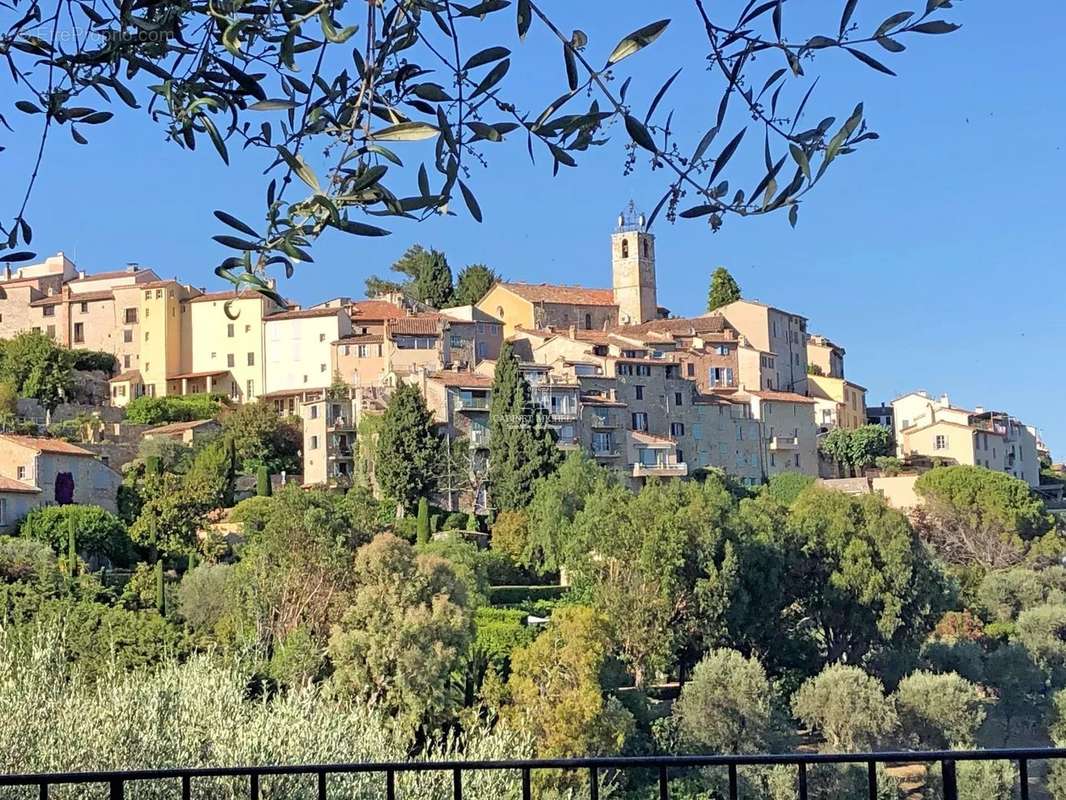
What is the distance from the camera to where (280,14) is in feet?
12.7

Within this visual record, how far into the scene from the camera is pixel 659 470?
61688mm

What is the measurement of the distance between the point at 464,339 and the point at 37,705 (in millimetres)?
46938

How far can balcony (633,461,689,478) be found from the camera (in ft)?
202

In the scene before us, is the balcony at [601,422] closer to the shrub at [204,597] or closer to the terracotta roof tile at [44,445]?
the terracotta roof tile at [44,445]

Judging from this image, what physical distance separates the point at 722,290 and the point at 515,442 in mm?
30692

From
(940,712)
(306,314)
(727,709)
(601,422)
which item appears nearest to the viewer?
(727,709)

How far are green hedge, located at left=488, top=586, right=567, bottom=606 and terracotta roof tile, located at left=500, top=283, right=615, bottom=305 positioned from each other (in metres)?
29.7

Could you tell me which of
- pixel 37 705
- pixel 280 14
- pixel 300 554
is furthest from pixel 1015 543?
pixel 280 14

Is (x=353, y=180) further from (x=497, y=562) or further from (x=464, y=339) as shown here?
(x=464, y=339)

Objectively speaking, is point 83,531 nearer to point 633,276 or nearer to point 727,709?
point 727,709

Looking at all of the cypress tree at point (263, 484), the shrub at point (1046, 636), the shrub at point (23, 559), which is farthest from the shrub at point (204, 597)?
the shrub at point (1046, 636)

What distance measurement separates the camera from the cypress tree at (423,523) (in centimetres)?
4825

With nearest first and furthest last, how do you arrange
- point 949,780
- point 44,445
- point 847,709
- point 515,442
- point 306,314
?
point 949,780, point 847,709, point 44,445, point 515,442, point 306,314

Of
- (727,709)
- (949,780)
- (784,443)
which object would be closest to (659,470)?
(784,443)
